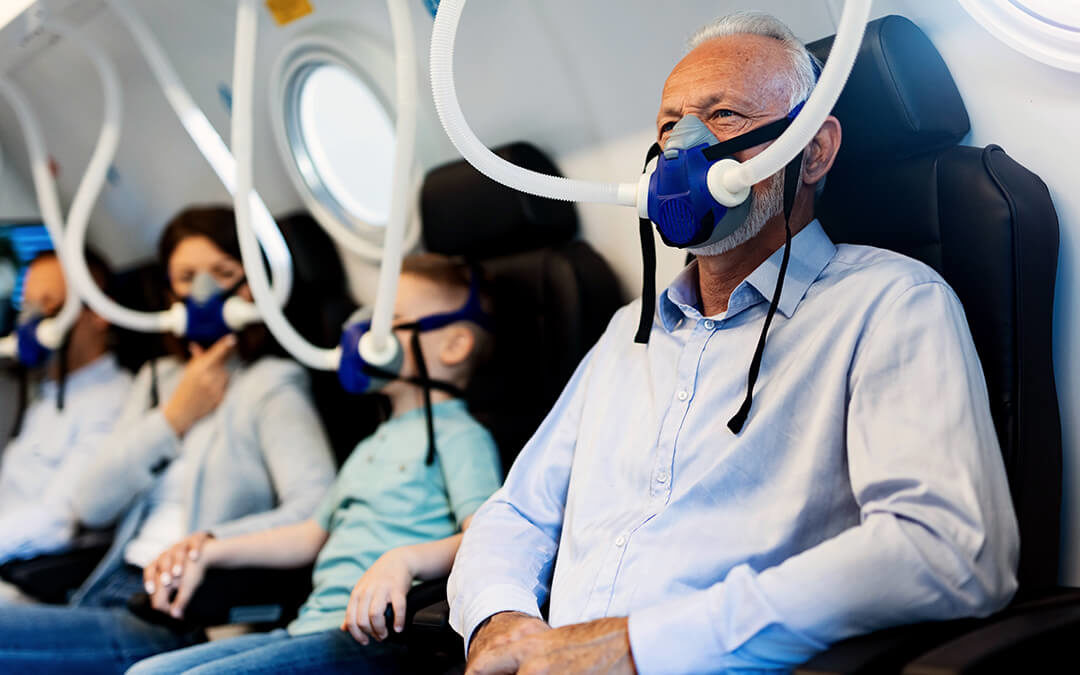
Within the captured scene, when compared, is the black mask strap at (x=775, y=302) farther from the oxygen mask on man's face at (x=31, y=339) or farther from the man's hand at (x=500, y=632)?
the oxygen mask on man's face at (x=31, y=339)

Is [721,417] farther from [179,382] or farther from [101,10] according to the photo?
[101,10]

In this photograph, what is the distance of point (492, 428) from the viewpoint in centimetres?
211

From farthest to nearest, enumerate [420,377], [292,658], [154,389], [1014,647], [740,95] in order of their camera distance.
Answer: [154,389], [420,377], [292,658], [740,95], [1014,647]

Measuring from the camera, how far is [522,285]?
2.16 metres

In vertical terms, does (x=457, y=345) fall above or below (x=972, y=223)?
below

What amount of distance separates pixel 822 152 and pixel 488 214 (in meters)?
0.91

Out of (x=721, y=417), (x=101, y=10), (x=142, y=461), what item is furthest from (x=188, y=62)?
(x=721, y=417)

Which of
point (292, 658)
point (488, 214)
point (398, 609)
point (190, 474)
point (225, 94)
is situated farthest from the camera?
point (225, 94)

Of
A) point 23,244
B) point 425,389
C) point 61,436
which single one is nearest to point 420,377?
point 425,389

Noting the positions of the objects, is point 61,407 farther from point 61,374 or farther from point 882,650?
point 882,650

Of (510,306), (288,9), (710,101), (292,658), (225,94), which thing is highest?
(288,9)

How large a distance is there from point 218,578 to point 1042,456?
65.9 inches

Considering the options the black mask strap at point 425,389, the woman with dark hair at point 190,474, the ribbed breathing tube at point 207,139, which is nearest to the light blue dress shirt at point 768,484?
the black mask strap at point 425,389

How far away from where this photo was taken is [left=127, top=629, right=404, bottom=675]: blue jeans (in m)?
A: 1.72
